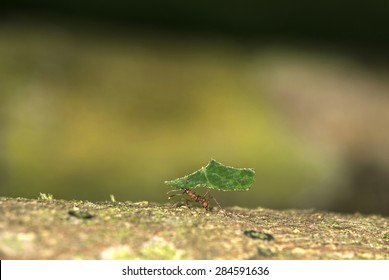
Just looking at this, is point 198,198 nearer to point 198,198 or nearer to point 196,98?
point 198,198

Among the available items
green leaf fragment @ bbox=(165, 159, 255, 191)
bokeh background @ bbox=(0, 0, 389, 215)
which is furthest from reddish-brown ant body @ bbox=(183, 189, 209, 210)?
bokeh background @ bbox=(0, 0, 389, 215)

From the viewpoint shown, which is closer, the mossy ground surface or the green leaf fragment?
the mossy ground surface

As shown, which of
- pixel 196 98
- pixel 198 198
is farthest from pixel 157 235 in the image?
pixel 196 98

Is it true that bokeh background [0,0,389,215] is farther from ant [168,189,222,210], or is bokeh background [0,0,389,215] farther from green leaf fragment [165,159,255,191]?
green leaf fragment [165,159,255,191]

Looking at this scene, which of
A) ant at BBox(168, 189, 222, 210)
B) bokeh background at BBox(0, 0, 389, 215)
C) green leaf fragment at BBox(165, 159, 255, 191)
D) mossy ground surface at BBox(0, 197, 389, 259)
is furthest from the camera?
bokeh background at BBox(0, 0, 389, 215)

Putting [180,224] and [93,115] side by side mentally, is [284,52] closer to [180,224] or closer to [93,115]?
[93,115]
